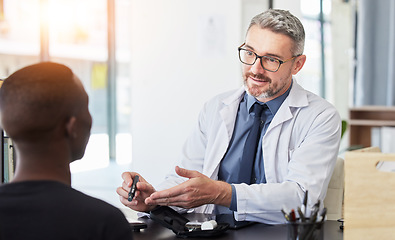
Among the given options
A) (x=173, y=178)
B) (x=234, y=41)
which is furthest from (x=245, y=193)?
(x=234, y=41)

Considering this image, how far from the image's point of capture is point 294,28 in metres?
1.98

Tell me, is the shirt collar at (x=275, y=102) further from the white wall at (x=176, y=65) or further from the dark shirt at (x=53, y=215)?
the white wall at (x=176, y=65)

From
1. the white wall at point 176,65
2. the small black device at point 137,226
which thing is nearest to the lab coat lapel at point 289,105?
the small black device at point 137,226

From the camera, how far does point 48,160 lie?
3.19 ft

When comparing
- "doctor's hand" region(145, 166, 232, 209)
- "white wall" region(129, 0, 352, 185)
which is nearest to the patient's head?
"doctor's hand" region(145, 166, 232, 209)

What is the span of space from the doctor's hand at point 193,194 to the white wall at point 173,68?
2371 millimetres

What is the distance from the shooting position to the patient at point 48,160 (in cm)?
88

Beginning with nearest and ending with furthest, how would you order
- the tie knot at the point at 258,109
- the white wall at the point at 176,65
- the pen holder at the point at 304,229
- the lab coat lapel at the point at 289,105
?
the pen holder at the point at 304,229, the lab coat lapel at the point at 289,105, the tie knot at the point at 258,109, the white wall at the point at 176,65

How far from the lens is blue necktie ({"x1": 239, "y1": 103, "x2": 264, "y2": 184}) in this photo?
1945 millimetres

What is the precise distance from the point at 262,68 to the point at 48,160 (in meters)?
1.17

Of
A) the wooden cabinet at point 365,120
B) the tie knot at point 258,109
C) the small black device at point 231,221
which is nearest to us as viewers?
the small black device at point 231,221

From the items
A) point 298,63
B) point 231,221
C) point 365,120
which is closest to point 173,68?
point 365,120

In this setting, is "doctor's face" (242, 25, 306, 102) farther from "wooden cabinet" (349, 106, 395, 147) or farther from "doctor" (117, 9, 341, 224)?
"wooden cabinet" (349, 106, 395, 147)

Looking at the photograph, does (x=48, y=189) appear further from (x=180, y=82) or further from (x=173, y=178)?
(x=180, y=82)
